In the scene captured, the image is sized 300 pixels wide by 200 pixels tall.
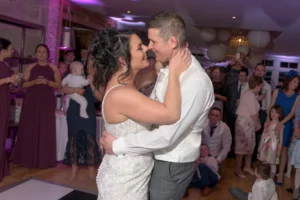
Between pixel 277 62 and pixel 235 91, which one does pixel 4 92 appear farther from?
pixel 277 62

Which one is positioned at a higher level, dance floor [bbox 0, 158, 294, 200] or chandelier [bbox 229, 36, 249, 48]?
chandelier [bbox 229, 36, 249, 48]

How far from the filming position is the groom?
47.5 inches

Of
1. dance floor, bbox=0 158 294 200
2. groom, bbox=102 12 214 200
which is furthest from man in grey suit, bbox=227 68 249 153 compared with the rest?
groom, bbox=102 12 214 200

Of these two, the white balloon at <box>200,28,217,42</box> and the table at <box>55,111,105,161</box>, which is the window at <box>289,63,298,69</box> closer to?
the white balloon at <box>200,28,217,42</box>

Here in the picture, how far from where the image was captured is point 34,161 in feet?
12.6

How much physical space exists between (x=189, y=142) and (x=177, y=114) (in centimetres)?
19

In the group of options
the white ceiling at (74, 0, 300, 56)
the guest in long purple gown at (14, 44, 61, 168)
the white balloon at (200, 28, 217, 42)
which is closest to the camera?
the guest in long purple gown at (14, 44, 61, 168)

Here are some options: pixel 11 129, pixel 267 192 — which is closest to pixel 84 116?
pixel 11 129

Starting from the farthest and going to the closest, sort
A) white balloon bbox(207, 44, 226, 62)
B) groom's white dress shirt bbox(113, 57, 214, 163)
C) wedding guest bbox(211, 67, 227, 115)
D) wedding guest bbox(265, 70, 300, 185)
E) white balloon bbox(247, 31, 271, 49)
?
white balloon bbox(207, 44, 226, 62), white balloon bbox(247, 31, 271, 49), wedding guest bbox(211, 67, 227, 115), wedding guest bbox(265, 70, 300, 185), groom's white dress shirt bbox(113, 57, 214, 163)

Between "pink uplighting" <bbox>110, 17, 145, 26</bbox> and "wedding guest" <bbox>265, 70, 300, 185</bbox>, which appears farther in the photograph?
"pink uplighting" <bbox>110, 17, 145, 26</bbox>

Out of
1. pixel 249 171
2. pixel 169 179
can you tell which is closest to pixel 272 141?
pixel 249 171

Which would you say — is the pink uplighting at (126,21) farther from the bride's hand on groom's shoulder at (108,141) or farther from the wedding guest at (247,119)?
the bride's hand on groom's shoulder at (108,141)

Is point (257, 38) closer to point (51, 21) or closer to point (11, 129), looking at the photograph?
point (51, 21)

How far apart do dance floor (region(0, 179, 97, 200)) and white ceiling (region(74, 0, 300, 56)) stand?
3.19 meters
